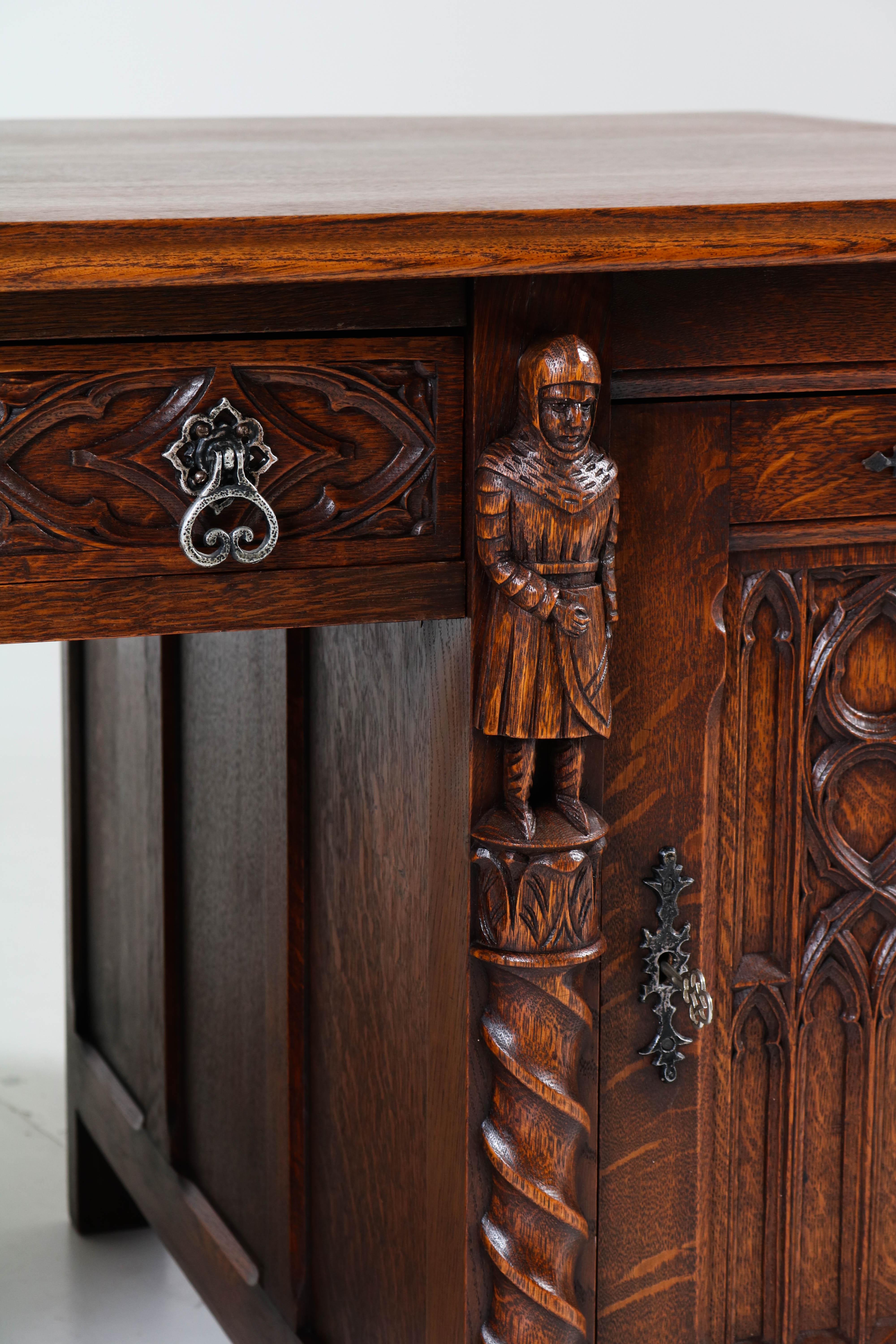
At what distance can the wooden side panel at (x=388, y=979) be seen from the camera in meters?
1.27

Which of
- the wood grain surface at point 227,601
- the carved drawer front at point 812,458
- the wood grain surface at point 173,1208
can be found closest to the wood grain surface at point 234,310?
the wood grain surface at point 227,601

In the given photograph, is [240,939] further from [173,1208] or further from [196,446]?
[196,446]

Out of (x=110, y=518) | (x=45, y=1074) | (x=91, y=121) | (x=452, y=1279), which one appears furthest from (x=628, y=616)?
(x=45, y=1074)

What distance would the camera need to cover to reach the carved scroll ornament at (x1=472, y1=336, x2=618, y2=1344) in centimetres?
117

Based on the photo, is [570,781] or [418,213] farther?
[570,781]

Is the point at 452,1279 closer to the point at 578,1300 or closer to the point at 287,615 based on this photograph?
the point at 578,1300

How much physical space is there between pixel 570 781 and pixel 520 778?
48 millimetres

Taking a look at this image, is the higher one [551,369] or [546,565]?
[551,369]

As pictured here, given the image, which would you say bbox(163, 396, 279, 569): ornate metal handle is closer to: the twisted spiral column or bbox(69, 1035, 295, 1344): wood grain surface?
the twisted spiral column

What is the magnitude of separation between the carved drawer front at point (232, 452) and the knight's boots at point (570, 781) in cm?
16

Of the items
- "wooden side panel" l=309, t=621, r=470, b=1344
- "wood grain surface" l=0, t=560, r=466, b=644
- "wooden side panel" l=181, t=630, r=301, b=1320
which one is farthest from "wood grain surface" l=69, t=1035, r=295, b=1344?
"wood grain surface" l=0, t=560, r=466, b=644

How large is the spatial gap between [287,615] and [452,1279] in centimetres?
49

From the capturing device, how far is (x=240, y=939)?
5.53ft

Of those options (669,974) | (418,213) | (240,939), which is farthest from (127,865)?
(418,213)
